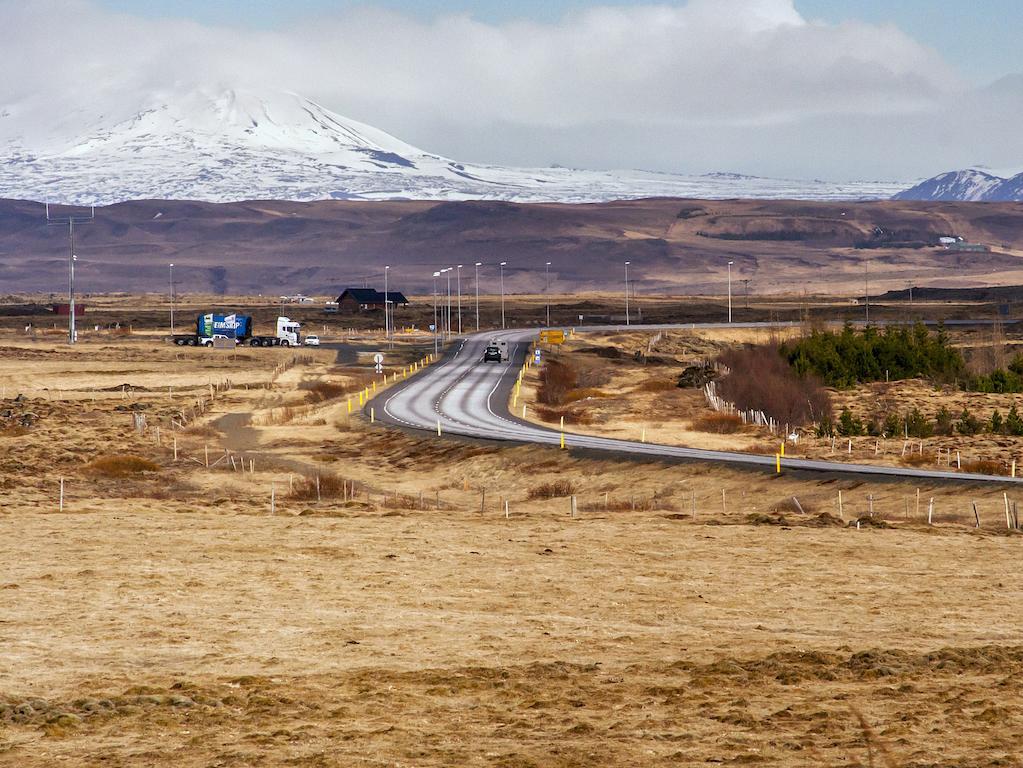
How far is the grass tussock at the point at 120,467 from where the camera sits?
62162 mm

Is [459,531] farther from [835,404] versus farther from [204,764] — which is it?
[835,404]

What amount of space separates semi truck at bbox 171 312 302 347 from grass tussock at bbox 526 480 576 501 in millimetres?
97705

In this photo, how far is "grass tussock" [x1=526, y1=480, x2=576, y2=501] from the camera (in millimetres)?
56156

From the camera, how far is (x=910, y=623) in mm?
29922

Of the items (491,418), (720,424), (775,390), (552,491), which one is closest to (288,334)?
(775,390)

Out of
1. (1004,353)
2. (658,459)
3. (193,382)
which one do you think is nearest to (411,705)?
(658,459)

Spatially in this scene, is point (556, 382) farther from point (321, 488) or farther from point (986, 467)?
point (321, 488)

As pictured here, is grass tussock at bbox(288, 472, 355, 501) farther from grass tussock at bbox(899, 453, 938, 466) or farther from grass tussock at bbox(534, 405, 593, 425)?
grass tussock at bbox(534, 405, 593, 425)

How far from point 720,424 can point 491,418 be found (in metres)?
12.2

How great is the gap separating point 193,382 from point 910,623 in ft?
284

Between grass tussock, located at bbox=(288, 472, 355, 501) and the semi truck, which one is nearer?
grass tussock, located at bbox=(288, 472, 355, 501)

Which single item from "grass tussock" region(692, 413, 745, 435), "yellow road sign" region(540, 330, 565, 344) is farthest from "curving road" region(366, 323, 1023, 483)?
"grass tussock" region(692, 413, 745, 435)

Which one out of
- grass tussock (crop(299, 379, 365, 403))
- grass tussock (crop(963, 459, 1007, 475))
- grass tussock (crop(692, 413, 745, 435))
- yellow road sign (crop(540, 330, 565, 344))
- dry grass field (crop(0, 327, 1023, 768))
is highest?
yellow road sign (crop(540, 330, 565, 344))

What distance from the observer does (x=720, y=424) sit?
256 ft
